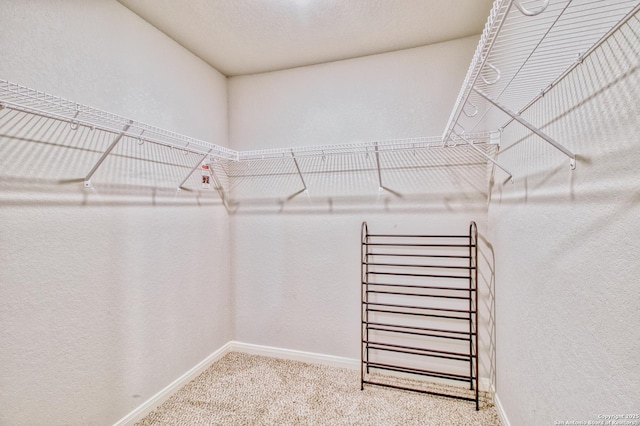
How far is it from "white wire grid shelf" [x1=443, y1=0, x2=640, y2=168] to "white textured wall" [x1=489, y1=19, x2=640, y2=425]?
0.19 ft

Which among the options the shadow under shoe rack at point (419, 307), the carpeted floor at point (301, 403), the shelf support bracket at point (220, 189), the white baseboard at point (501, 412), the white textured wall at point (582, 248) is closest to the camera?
the white textured wall at point (582, 248)

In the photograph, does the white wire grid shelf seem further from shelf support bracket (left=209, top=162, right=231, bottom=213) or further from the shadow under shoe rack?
shelf support bracket (left=209, top=162, right=231, bottom=213)

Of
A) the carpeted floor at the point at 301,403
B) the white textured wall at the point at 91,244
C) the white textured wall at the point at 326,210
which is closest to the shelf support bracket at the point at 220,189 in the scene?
the white textured wall at the point at 326,210

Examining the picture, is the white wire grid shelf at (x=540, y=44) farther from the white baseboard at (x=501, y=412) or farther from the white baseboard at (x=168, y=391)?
the white baseboard at (x=168, y=391)

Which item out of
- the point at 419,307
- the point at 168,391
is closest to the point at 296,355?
the point at 168,391

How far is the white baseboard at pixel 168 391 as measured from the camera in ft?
6.12

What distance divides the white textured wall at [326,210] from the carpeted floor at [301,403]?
31cm

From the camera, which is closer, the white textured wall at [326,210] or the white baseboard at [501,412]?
the white baseboard at [501,412]

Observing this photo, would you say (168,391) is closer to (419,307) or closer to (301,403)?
(301,403)

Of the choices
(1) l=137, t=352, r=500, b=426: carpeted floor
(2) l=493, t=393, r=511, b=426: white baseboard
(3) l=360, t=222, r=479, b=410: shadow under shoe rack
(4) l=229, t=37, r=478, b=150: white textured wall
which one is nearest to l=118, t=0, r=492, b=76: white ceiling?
(4) l=229, t=37, r=478, b=150: white textured wall

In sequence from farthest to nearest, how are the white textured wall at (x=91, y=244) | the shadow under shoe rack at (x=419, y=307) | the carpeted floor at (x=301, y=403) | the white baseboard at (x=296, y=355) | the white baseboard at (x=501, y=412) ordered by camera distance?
the white baseboard at (x=296, y=355), the shadow under shoe rack at (x=419, y=307), the carpeted floor at (x=301, y=403), the white baseboard at (x=501, y=412), the white textured wall at (x=91, y=244)

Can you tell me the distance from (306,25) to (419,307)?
2197 millimetres

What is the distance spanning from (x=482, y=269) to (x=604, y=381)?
1.37 meters

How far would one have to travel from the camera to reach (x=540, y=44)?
3.76 ft
